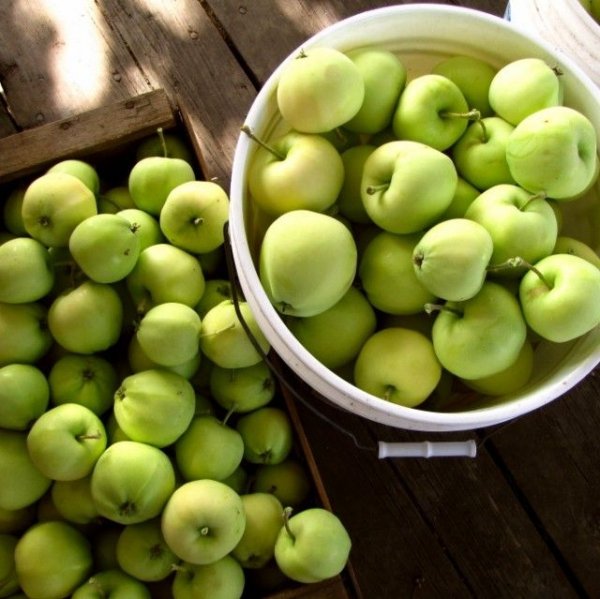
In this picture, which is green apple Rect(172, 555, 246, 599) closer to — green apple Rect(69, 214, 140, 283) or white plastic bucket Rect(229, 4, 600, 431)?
white plastic bucket Rect(229, 4, 600, 431)

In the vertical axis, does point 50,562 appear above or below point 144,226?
below

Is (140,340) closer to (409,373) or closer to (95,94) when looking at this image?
(409,373)

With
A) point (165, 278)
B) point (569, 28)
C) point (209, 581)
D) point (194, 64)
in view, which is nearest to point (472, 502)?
point (209, 581)

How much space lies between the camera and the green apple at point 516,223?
604mm

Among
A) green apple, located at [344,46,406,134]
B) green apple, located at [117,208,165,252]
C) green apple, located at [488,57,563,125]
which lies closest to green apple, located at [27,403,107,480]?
green apple, located at [117,208,165,252]

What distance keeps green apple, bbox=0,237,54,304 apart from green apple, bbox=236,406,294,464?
266 mm

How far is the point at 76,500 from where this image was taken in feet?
2.23

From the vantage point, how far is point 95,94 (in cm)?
103

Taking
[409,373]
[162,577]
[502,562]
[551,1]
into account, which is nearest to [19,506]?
[162,577]

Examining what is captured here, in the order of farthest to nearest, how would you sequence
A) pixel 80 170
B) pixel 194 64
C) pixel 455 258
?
pixel 194 64
pixel 80 170
pixel 455 258

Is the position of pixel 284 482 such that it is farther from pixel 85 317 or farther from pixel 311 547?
pixel 85 317

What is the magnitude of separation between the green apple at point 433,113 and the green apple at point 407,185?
35 millimetres

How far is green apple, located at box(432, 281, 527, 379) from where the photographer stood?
0.60m

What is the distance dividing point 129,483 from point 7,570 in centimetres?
18
